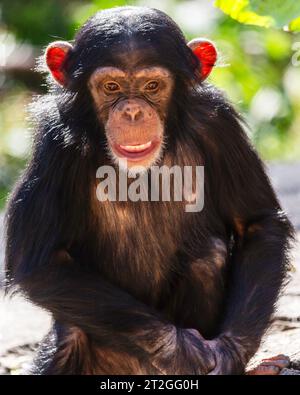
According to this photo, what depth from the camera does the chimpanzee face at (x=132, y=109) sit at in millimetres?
4520

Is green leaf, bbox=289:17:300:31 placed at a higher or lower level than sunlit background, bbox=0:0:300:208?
lower

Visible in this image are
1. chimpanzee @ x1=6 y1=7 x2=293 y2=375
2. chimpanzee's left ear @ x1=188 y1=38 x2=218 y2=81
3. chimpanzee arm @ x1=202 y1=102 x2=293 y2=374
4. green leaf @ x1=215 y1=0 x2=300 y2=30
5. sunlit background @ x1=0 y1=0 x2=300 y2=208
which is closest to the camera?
chimpanzee @ x1=6 y1=7 x2=293 y2=375

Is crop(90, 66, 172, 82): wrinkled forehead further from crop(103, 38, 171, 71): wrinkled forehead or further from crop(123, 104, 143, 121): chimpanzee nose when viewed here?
crop(123, 104, 143, 121): chimpanzee nose

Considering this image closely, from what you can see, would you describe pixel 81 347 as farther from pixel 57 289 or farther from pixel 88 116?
pixel 88 116

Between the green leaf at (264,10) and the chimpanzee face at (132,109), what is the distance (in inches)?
30.8

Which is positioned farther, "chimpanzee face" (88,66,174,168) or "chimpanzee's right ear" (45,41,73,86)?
"chimpanzee's right ear" (45,41,73,86)

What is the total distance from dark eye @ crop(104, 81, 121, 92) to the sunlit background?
241 inches

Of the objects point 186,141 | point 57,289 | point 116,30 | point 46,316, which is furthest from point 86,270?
point 46,316

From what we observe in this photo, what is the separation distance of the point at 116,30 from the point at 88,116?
0.50 m

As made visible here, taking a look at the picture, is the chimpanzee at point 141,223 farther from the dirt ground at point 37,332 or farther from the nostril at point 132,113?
the dirt ground at point 37,332

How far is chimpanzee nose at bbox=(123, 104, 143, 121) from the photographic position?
4.49 metres

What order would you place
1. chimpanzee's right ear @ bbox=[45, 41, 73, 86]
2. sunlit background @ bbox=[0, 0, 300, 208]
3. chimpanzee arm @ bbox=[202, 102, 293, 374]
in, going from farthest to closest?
sunlit background @ bbox=[0, 0, 300, 208], chimpanzee's right ear @ bbox=[45, 41, 73, 86], chimpanzee arm @ bbox=[202, 102, 293, 374]

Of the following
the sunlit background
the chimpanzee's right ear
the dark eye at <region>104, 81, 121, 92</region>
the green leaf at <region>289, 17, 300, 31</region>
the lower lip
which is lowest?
the lower lip

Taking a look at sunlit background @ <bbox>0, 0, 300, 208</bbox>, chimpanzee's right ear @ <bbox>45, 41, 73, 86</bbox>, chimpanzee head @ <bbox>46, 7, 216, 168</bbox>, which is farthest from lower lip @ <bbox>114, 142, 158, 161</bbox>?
sunlit background @ <bbox>0, 0, 300, 208</bbox>
